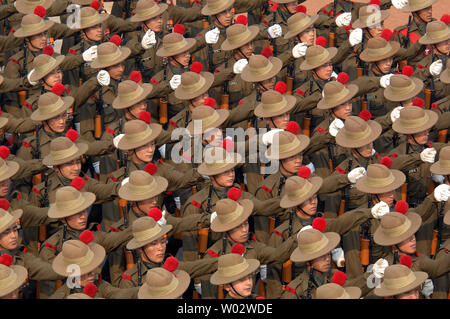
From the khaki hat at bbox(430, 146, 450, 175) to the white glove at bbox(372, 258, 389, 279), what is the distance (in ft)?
5.87

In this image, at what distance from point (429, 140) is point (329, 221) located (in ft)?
10.4

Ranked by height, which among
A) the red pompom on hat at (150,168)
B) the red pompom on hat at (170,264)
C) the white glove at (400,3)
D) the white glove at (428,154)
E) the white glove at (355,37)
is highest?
the red pompom on hat at (170,264)

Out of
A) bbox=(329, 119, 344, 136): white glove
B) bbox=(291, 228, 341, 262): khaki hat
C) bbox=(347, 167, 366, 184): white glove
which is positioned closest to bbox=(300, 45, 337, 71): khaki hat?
bbox=(329, 119, 344, 136): white glove

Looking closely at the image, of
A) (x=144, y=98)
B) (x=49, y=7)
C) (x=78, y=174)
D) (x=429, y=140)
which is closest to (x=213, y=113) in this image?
(x=144, y=98)

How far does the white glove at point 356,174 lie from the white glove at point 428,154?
1.07 metres

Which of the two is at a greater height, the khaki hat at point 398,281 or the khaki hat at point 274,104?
the khaki hat at point 398,281

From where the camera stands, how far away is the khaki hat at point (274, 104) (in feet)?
52.4

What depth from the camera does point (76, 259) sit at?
13359 mm

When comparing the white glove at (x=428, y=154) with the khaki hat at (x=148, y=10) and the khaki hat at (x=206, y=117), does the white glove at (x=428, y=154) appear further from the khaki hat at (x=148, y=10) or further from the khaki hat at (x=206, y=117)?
the khaki hat at (x=148, y=10)

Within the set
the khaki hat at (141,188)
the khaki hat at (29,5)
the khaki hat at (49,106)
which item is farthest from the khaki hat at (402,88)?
the khaki hat at (29,5)

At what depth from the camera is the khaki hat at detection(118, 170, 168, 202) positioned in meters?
14.5

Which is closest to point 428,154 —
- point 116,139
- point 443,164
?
point 443,164

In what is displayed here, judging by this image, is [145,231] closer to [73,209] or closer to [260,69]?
[73,209]

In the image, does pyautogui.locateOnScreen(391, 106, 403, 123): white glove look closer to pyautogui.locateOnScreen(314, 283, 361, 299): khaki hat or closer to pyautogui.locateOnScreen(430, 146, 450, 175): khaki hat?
pyautogui.locateOnScreen(430, 146, 450, 175): khaki hat
